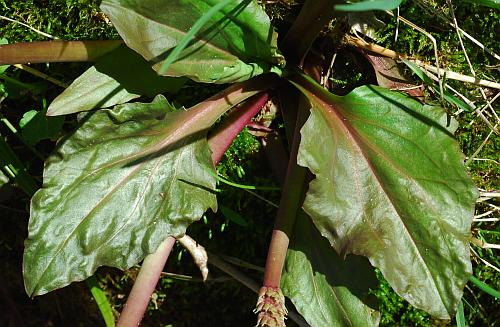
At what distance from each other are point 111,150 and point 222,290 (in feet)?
1.94

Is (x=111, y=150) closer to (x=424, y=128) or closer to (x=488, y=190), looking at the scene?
(x=424, y=128)

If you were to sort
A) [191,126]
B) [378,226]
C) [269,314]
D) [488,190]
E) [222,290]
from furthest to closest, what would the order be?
[222,290] < [488,190] < [191,126] < [378,226] < [269,314]

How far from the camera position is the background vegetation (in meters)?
1.79

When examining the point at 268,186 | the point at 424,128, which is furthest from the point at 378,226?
the point at 268,186

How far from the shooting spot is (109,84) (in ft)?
5.14

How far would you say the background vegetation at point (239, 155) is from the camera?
179 cm

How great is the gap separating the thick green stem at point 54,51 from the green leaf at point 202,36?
120 millimetres

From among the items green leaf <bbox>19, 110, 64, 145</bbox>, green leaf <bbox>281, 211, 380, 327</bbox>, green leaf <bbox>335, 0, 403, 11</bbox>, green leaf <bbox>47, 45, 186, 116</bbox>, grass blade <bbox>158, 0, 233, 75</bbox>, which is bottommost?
green leaf <bbox>281, 211, 380, 327</bbox>

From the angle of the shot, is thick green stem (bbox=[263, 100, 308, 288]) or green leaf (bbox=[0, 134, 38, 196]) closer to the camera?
thick green stem (bbox=[263, 100, 308, 288])

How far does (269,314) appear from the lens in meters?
1.38

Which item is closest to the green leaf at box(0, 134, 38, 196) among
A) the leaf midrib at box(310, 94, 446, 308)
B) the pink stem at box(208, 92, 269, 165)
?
the pink stem at box(208, 92, 269, 165)

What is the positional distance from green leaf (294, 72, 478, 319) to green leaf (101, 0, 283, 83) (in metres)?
0.21

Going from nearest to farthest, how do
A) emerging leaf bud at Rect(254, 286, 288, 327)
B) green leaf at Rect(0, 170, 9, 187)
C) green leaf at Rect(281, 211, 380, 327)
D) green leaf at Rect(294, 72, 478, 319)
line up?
1. emerging leaf bud at Rect(254, 286, 288, 327)
2. green leaf at Rect(294, 72, 478, 319)
3. green leaf at Rect(281, 211, 380, 327)
4. green leaf at Rect(0, 170, 9, 187)

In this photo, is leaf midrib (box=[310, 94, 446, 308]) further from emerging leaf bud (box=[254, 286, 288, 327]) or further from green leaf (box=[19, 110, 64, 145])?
green leaf (box=[19, 110, 64, 145])
